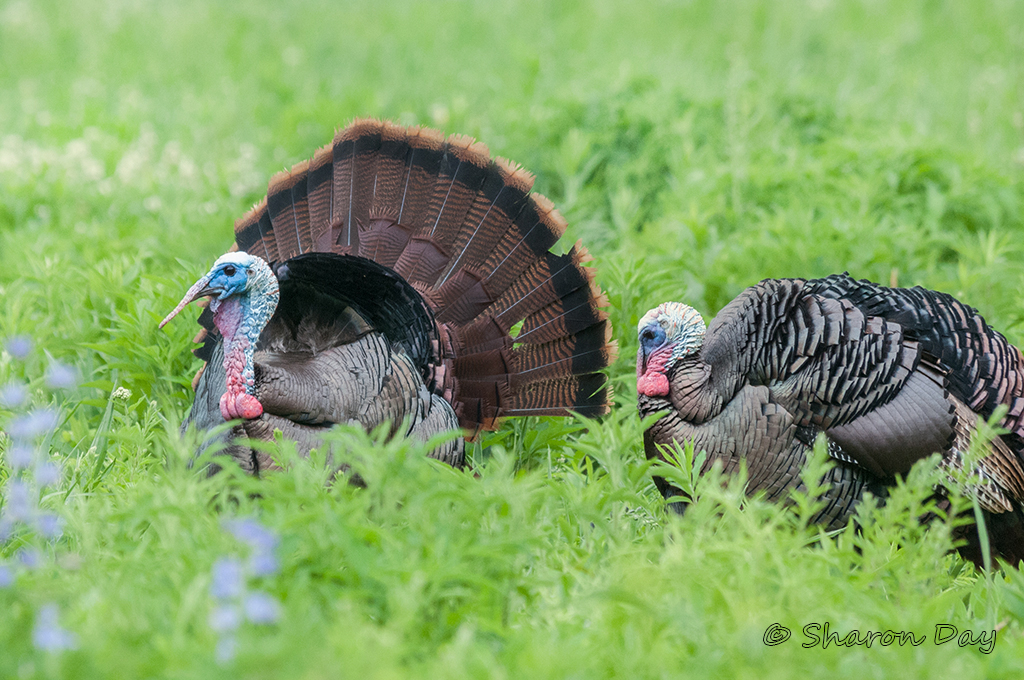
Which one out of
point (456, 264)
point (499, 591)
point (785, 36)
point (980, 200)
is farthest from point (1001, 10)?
point (499, 591)

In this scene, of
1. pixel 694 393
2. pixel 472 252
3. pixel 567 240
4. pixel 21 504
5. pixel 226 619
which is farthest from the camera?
pixel 567 240

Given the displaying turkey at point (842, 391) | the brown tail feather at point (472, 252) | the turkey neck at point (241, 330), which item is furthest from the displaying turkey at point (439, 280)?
the displaying turkey at point (842, 391)

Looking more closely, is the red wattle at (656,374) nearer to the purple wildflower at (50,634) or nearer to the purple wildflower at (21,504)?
the purple wildflower at (21,504)

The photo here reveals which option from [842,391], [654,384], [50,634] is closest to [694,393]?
[654,384]

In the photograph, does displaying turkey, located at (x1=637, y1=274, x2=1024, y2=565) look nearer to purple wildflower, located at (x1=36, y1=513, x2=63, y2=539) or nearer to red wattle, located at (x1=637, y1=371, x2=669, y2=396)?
red wattle, located at (x1=637, y1=371, x2=669, y2=396)

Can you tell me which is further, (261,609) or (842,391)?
(842,391)

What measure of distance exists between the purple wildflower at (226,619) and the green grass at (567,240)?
3 centimetres

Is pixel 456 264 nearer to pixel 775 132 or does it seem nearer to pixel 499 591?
pixel 499 591

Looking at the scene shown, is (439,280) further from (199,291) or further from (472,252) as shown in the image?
(199,291)

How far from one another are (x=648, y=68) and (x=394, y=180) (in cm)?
433

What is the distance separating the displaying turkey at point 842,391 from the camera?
2988mm

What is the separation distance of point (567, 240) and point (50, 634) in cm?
356

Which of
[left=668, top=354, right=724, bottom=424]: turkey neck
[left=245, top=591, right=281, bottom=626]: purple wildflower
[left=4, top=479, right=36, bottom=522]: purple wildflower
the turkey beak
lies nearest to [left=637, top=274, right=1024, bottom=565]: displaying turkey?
[left=668, top=354, right=724, bottom=424]: turkey neck

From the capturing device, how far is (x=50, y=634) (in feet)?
5.44
